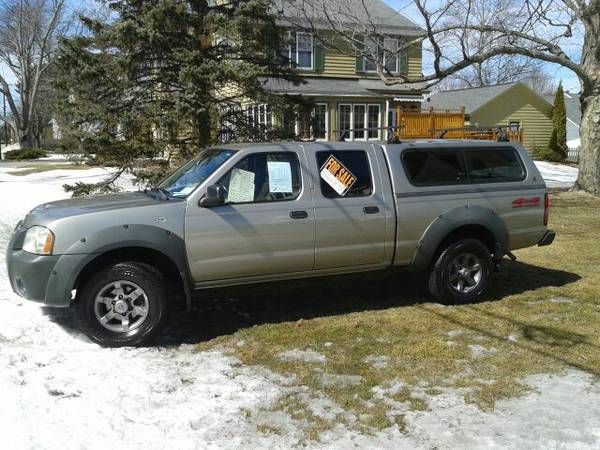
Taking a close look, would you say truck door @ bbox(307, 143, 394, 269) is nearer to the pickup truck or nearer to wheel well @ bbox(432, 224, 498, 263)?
the pickup truck

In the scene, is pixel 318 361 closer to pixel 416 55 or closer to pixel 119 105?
pixel 119 105

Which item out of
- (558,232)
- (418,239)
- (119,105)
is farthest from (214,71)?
(558,232)

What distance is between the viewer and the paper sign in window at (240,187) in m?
5.26

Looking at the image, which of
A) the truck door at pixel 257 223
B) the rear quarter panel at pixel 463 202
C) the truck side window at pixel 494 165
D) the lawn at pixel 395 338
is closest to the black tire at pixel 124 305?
the truck door at pixel 257 223

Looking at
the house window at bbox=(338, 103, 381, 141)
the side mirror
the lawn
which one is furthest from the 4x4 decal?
the house window at bbox=(338, 103, 381, 141)

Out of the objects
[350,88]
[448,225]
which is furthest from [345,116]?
[448,225]

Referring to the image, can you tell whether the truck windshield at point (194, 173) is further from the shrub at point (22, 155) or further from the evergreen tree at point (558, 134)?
the shrub at point (22, 155)

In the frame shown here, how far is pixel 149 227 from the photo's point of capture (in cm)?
493

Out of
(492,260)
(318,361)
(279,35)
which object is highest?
(279,35)

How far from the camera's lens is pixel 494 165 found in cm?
645

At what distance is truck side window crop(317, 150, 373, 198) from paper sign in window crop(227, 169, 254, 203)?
2.28 feet

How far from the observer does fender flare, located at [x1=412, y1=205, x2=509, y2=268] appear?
5.99 metres

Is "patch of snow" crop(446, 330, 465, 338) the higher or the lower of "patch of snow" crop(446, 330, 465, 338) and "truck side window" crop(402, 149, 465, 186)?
the lower

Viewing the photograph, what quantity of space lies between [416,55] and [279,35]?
714 inches
